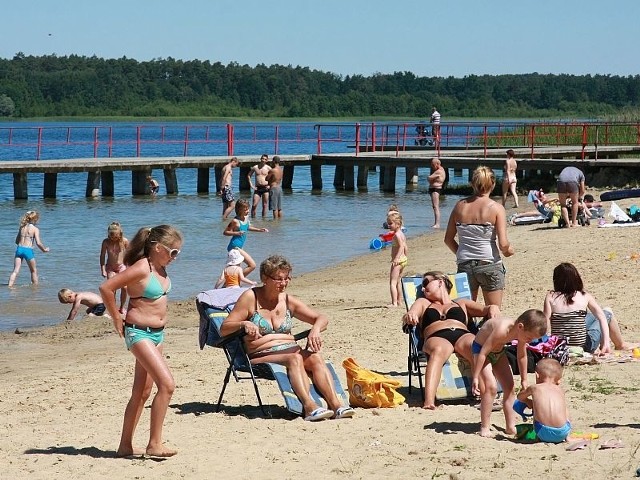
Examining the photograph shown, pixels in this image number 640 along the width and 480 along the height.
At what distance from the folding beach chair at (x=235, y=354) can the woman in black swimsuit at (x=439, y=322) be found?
0.61m

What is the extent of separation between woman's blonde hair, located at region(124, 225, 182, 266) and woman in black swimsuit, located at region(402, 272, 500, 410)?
2163mm

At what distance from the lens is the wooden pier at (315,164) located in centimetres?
3242

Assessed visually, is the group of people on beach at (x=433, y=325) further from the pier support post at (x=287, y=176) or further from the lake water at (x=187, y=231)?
the pier support post at (x=287, y=176)

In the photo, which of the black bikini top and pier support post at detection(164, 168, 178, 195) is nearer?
the black bikini top

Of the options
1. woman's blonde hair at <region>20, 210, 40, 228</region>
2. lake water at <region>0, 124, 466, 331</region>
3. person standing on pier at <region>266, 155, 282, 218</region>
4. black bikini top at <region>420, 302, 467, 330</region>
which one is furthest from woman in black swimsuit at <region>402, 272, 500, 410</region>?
person standing on pier at <region>266, 155, 282, 218</region>

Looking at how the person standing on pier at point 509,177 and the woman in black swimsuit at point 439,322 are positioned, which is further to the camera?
the person standing on pier at point 509,177

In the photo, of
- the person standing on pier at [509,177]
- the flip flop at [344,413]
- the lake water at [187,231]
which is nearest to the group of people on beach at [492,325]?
the flip flop at [344,413]

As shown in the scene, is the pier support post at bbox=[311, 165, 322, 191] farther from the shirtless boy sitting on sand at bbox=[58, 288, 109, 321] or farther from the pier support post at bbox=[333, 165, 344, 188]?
the shirtless boy sitting on sand at bbox=[58, 288, 109, 321]

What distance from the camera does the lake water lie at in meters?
16.4

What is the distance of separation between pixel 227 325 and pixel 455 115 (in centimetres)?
14019

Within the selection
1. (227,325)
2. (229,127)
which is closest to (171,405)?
(227,325)

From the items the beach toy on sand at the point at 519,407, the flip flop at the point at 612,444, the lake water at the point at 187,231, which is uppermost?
the beach toy on sand at the point at 519,407

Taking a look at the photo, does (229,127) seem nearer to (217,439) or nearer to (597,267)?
(597,267)

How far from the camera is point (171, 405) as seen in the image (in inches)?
321
